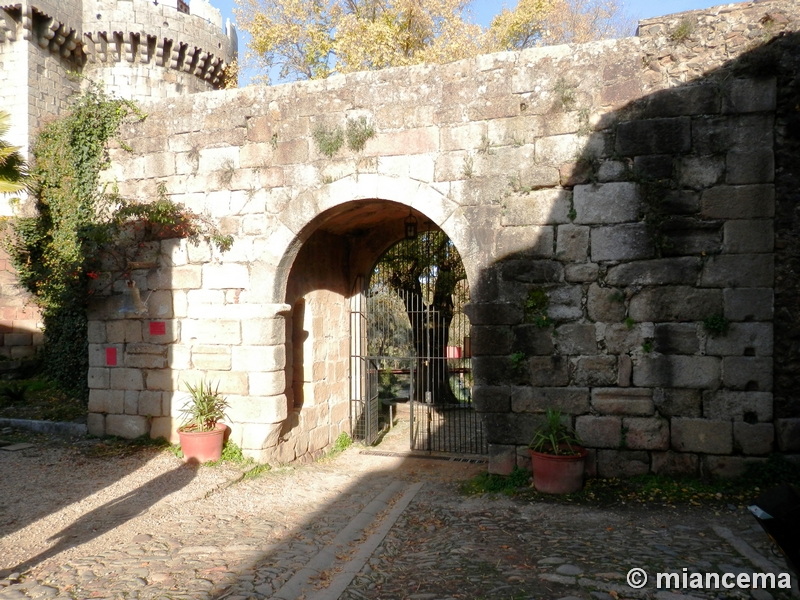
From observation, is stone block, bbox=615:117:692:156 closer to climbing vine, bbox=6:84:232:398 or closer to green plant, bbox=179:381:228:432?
climbing vine, bbox=6:84:232:398

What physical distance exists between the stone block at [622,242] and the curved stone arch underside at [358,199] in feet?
3.65

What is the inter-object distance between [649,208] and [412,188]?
2.23 meters

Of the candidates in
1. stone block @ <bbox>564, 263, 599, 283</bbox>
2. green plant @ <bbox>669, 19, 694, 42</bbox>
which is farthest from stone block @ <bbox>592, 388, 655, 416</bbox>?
green plant @ <bbox>669, 19, 694, 42</bbox>

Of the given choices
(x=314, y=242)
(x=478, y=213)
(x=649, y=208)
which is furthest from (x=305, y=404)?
(x=649, y=208)

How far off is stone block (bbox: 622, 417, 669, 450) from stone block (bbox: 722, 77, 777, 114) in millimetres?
2785

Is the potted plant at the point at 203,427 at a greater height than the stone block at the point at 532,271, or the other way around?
the stone block at the point at 532,271

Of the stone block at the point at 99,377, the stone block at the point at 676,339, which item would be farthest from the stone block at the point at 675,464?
the stone block at the point at 99,377

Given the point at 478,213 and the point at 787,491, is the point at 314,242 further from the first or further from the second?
the point at 787,491

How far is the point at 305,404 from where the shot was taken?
7.40 m

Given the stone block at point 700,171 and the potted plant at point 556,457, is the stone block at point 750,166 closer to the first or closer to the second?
the stone block at point 700,171

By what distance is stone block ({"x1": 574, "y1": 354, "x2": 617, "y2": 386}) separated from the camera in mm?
5316

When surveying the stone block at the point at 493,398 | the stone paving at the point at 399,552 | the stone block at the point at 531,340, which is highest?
the stone block at the point at 531,340

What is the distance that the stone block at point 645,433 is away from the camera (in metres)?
5.19

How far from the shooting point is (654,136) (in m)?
5.21
